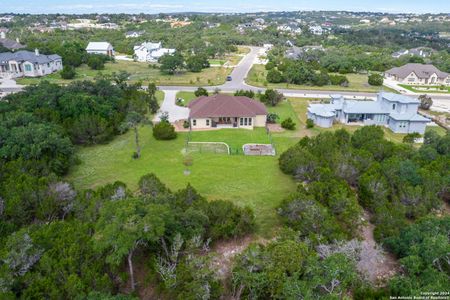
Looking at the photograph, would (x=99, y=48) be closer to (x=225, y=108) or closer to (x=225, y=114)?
(x=225, y=108)

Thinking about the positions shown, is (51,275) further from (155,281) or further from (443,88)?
(443,88)

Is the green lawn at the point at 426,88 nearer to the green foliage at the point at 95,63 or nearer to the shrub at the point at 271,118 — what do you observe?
the shrub at the point at 271,118

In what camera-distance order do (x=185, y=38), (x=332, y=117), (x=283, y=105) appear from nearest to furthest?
(x=332, y=117)
(x=283, y=105)
(x=185, y=38)

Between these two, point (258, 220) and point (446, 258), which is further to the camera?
point (258, 220)

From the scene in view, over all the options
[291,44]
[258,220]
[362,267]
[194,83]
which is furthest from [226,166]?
[291,44]

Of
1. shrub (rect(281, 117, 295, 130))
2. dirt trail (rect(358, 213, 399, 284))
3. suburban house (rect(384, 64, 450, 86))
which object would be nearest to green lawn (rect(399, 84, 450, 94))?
suburban house (rect(384, 64, 450, 86))

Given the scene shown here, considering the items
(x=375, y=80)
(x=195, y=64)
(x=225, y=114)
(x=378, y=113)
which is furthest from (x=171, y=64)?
(x=378, y=113)
